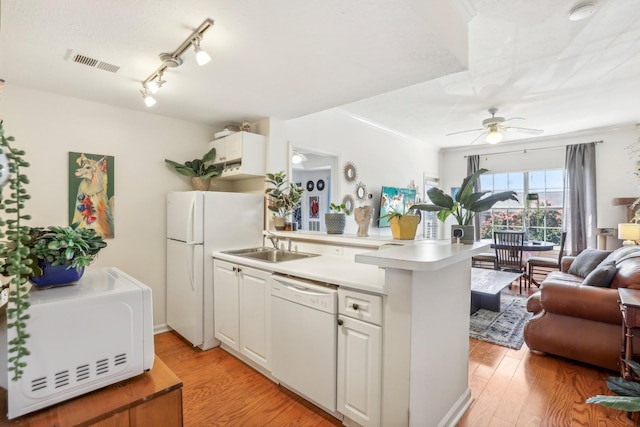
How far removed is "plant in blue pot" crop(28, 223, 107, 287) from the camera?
946 mm

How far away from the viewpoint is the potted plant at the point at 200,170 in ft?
11.3

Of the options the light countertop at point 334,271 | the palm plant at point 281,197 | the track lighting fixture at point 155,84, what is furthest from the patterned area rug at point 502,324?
the track lighting fixture at point 155,84

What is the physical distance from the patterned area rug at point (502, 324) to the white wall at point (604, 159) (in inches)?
109

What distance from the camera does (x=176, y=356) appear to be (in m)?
2.82

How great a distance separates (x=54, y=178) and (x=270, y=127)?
2.07m

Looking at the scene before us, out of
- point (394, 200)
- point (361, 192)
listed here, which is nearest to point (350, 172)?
point (361, 192)

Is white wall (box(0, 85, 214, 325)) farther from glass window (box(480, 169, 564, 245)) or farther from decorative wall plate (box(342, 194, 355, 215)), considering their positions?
glass window (box(480, 169, 564, 245))

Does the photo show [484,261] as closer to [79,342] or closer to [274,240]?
[274,240]

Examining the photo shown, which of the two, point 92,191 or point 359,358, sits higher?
point 92,191

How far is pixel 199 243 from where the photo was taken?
2955 millimetres

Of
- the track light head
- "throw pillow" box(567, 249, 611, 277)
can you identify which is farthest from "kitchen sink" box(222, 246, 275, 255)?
"throw pillow" box(567, 249, 611, 277)

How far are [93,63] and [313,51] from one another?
1.62 meters

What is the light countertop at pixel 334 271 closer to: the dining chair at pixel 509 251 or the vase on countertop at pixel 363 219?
the vase on countertop at pixel 363 219

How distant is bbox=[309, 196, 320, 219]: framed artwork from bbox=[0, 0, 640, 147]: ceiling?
3.22 meters
